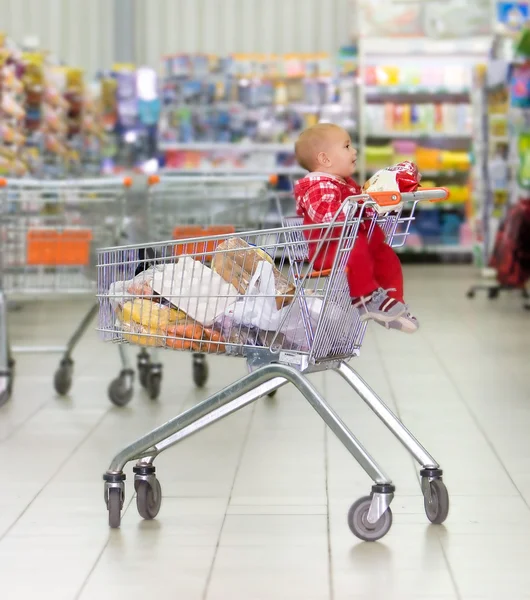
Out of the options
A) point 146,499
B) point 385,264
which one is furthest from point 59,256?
point 385,264

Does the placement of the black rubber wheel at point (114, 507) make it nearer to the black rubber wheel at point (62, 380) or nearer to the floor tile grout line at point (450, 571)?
the floor tile grout line at point (450, 571)

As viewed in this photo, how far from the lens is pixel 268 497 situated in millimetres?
3188

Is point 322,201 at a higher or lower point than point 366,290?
higher

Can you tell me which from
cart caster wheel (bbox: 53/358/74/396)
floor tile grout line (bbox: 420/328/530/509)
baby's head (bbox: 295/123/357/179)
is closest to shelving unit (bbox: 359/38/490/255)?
floor tile grout line (bbox: 420/328/530/509)

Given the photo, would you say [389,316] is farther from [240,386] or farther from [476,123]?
[476,123]

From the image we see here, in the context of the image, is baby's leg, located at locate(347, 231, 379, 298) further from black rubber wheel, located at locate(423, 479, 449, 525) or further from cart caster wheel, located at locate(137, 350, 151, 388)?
cart caster wheel, located at locate(137, 350, 151, 388)

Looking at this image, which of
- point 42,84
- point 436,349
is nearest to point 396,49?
point 42,84

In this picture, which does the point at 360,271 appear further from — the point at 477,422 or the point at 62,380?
the point at 62,380

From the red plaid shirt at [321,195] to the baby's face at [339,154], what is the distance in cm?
Answer: 5

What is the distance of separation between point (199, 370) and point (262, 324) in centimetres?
234

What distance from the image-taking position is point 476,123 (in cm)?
1052

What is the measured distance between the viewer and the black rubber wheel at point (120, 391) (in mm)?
4590

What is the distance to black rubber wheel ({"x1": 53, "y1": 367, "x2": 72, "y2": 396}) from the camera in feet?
16.0

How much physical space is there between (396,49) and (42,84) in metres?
4.67
